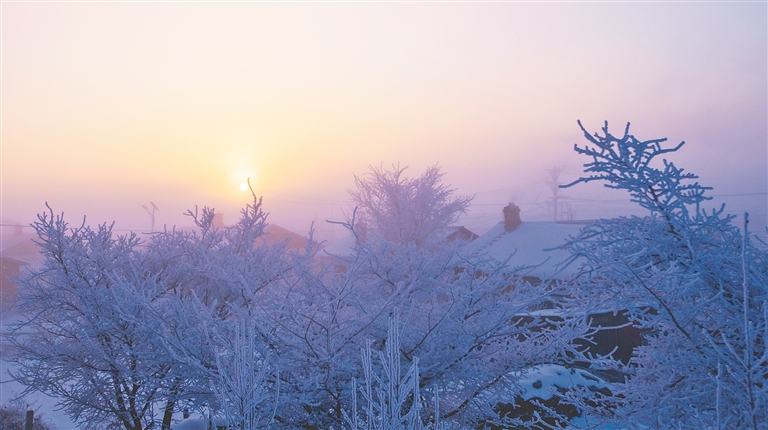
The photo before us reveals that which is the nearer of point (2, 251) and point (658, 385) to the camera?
point (658, 385)

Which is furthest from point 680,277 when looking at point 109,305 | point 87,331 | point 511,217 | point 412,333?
point 511,217

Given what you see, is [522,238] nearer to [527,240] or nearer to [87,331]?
[527,240]

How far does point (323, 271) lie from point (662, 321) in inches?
118

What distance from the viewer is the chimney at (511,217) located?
87.9ft

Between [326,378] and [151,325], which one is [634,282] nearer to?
[326,378]

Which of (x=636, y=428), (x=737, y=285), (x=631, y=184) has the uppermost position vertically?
(x=631, y=184)

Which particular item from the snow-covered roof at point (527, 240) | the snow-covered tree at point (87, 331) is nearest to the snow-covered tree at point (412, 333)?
the snow-covered tree at point (87, 331)

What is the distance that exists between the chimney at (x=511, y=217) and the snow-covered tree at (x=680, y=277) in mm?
23814

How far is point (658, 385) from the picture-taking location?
346cm

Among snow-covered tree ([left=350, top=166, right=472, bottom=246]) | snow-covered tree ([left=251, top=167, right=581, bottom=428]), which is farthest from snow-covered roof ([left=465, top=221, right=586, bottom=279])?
snow-covered tree ([left=251, top=167, right=581, bottom=428])

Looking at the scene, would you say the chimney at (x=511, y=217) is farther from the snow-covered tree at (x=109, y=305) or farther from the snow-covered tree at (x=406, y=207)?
the snow-covered tree at (x=109, y=305)

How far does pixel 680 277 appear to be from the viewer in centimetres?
315

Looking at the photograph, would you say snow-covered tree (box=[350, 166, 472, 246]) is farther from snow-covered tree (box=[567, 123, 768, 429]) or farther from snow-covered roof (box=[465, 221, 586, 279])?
snow-covered tree (box=[567, 123, 768, 429])

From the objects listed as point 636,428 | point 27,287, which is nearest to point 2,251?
point 27,287
